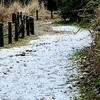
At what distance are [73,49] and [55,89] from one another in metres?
5.25

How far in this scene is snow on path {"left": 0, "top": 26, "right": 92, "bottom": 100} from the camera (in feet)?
22.8

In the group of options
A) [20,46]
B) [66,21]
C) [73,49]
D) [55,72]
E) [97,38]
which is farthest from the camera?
[66,21]

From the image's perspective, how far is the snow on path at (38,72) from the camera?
273 inches

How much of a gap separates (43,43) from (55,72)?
5662 millimetres

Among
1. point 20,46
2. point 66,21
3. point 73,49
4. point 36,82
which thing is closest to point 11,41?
point 20,46

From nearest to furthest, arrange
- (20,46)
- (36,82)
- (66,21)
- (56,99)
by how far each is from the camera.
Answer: (56,99) → (36,82) → (20,46) → (66,21)

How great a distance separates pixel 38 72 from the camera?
8.82 meters

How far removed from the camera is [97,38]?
7.00 m

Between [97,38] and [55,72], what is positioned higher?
[97,38]

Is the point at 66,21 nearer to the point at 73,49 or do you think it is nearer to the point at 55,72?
the point at 73,49

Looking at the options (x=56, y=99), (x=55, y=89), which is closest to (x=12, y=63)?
(x=55, y=89)

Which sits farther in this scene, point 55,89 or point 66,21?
point 66,21

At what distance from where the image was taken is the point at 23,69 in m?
9.27

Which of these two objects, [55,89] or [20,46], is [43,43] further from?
[55,89]
